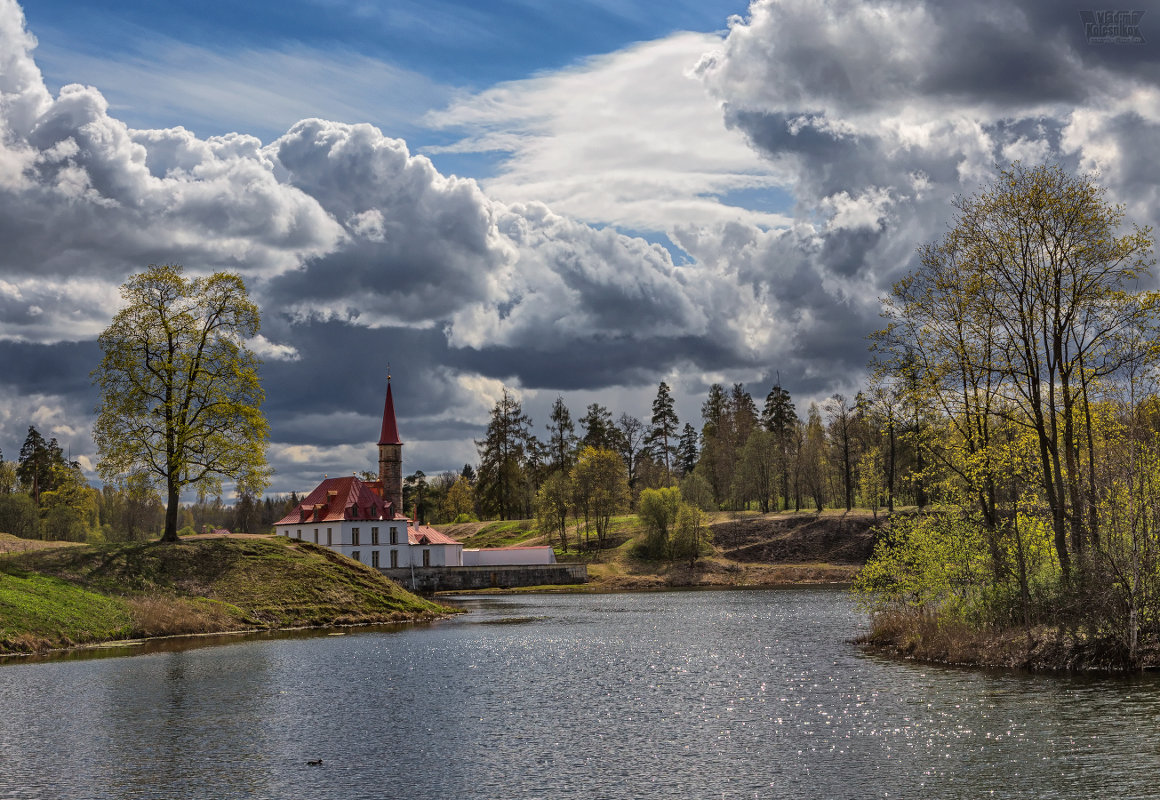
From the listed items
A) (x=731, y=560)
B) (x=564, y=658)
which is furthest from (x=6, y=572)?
(x=731, y=560)

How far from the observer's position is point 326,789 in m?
20.6

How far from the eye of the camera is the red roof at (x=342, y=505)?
375ft

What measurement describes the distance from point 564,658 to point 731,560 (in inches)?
3310

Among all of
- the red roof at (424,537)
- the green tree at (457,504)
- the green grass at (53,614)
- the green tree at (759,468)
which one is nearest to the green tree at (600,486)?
the red roof at (424,537)

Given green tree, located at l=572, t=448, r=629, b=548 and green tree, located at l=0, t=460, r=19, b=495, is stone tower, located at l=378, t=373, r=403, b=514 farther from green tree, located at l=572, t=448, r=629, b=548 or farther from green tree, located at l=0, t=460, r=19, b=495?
green tree, located at l=0, t=460, r=19, b=495

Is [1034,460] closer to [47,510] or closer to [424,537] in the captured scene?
[424,537]

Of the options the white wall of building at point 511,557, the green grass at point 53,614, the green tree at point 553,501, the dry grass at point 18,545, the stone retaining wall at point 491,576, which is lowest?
the stone retaining wall at point 491,576

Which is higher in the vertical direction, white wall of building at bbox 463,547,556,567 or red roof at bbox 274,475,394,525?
red roof at bbox 274,475,394,525

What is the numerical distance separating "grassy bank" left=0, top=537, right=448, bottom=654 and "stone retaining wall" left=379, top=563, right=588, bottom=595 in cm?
4262

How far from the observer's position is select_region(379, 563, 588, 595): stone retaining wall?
375 ft

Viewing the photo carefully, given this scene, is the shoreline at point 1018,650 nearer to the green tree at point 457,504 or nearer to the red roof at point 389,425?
the red roof at point 389,425

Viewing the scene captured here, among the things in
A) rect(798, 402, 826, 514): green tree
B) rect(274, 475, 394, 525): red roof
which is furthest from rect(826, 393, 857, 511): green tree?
rect(274, 475, 394, 525): red roof

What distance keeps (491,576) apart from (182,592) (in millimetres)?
63318

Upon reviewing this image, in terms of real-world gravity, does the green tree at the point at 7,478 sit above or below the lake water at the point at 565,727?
above
